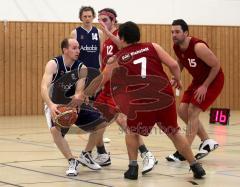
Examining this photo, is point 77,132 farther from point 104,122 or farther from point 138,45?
point 138,45

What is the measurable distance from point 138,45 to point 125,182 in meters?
1.63

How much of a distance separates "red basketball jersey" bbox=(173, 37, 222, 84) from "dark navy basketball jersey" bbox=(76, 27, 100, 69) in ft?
7.65

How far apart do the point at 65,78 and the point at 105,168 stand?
1356 millimetres

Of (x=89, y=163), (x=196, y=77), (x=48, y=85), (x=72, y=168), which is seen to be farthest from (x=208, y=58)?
(x=72, y=168)

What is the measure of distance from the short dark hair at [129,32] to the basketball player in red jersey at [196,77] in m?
1.51

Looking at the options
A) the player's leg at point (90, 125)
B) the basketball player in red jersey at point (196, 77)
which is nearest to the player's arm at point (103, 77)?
the player's leg at point (90, 125)

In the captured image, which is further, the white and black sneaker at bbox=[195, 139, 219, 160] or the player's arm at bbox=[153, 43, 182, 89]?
the white and black sneaker at bbox=[195, 139, 219, 160]

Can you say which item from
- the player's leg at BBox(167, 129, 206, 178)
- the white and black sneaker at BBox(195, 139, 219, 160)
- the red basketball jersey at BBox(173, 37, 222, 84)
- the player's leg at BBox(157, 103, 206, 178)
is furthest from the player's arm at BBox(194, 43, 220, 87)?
Answer: the player's leg at BBox(167, 129, 206, 178)

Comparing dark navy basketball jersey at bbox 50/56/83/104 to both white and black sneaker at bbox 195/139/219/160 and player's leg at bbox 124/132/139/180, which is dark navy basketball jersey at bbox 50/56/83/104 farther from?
white and black sneaker at bbox 195/139/219/160

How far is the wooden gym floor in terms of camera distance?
7395mm

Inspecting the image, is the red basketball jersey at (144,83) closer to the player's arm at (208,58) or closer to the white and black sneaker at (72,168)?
the white and black sneaker at (72,168)

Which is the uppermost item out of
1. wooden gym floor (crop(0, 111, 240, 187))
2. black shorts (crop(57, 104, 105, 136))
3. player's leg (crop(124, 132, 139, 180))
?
black shorts (crop(57, 104, 105, 136))

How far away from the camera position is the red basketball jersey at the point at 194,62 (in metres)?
9.09

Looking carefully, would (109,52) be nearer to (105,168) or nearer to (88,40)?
(105,168)
